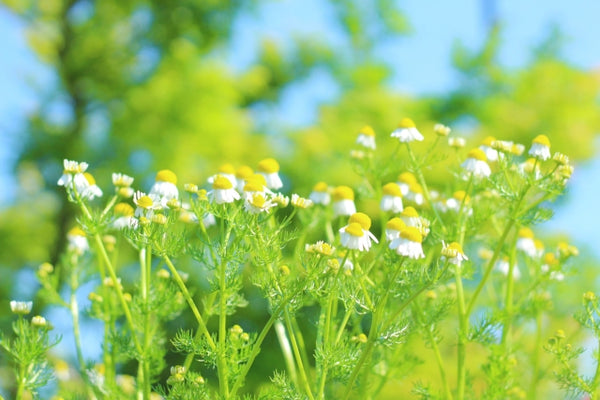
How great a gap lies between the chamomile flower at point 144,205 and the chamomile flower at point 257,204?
0.16 m

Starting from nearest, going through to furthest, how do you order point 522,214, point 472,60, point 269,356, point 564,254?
1. point 522,214
2. point 564,254
3. point 269,356
4. point 472,60

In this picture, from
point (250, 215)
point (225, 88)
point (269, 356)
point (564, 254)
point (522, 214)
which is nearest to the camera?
point (250, 215)

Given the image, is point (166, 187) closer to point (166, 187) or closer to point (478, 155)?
point (166, 187)

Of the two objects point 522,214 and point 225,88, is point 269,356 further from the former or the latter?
point 522,214

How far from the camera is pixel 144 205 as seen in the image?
1250 mm

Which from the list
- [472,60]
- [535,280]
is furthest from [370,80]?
[535,280]

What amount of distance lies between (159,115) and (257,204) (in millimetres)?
5287

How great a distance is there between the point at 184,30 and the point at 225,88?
802mm

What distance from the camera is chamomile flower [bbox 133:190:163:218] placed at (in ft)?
4.11

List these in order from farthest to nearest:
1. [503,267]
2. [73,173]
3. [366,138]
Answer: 1. [503,267]
2. [366,138]
3. [73,173]

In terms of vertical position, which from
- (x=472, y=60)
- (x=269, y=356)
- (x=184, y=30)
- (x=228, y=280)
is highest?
(x=472, y=60)

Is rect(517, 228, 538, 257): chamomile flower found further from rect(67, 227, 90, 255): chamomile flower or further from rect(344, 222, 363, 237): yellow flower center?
rect(67, 227, 90, 255): chamomile flower

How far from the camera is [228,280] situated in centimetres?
125

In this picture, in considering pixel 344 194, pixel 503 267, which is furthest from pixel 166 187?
pixel 503 267
